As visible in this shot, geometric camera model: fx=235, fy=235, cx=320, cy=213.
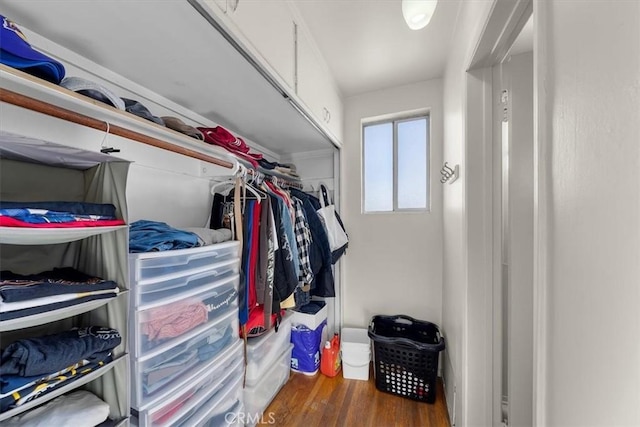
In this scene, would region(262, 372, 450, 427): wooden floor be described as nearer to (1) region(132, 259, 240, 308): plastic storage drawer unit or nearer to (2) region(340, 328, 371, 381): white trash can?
(2) region(340, 328, 371, 381): white trash can

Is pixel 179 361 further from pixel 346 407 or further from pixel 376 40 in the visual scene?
pixel 376 40

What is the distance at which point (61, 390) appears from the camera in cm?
57

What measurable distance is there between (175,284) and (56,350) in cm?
35

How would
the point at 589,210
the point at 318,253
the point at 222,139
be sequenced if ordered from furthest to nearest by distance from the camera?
the point at 318,253
the point at 222,139
the point at 589,210

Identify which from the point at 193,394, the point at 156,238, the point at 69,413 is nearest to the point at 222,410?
the point at 193,394

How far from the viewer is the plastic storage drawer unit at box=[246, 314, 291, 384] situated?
146 centimetres

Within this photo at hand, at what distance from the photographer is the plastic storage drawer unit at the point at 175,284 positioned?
81 cm

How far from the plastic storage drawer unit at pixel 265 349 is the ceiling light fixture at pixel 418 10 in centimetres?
190

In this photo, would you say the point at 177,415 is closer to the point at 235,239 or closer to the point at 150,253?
the point at 150,253

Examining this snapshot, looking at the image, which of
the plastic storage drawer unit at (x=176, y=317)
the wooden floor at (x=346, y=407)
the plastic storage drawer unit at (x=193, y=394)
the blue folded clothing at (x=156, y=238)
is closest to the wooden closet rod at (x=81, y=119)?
the blue folded clothing at (x=156, y=238)

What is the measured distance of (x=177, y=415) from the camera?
2.96 feet

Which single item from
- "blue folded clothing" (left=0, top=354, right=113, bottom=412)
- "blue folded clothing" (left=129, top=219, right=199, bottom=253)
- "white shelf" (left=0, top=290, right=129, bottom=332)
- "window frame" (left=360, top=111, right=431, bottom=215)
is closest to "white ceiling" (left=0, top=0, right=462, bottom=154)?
"window frame" (left=360, top=111, right=431, bottom=215)

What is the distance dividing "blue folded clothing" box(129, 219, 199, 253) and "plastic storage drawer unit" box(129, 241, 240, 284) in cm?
5

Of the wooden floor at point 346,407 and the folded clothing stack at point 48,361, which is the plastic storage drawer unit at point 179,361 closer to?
the folded clothing stack at point 48,361
